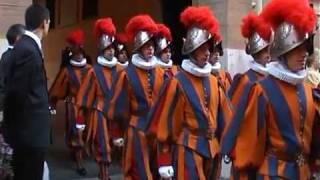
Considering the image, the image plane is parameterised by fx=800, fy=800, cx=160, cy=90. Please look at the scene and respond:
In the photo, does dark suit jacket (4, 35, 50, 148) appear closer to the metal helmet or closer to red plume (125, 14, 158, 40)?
red plume (125, 14, 158, 40)

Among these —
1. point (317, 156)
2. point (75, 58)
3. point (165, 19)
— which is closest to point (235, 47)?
point (75, 58)

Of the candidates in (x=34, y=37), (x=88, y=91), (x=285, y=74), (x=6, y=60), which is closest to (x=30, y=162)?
(x=34, y=37)

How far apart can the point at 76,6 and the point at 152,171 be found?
12.6 meters

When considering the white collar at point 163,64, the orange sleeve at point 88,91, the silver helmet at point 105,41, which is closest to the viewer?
the white collar at point 163,64

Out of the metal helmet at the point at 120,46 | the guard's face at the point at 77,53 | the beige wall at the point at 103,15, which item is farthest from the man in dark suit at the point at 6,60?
the beige wall at the point at 103,15

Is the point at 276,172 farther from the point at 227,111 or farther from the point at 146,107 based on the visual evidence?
the point at 146,107

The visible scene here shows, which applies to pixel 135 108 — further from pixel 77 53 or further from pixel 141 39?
pixel 77 53

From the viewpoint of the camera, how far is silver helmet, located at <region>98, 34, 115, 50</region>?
9891 millimetres

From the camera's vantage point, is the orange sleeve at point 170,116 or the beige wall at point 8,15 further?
the beige wall at point 8,15

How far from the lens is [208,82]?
6602 millimetres

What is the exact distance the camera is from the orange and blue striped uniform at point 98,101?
9562 mm

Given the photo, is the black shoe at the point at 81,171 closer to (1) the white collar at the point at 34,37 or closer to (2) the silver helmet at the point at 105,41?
(2) the silver helmet at the point at 105,41

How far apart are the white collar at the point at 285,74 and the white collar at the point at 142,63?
2.79m

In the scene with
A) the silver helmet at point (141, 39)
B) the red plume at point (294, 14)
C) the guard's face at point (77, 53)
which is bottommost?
the guard's face at point (77, 53)
